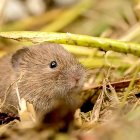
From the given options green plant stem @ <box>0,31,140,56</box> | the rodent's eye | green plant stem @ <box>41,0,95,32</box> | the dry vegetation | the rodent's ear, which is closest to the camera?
the dry vegetation

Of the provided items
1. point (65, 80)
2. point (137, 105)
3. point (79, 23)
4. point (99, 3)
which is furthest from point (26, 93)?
point (99, 3)

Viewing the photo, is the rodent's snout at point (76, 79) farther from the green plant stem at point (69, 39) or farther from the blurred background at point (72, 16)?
the blurred background at point (72, 16)

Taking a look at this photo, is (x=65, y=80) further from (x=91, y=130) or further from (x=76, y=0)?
(x=76, y=0)

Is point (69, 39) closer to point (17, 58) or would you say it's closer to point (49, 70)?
point (49, 70)

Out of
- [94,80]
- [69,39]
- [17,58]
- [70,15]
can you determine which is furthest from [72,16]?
[69,39]

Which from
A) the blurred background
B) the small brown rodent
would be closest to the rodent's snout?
the small brown rodent

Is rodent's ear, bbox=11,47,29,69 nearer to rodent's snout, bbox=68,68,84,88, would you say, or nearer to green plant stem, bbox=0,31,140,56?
green plant stem, bbox=0,31,140,56

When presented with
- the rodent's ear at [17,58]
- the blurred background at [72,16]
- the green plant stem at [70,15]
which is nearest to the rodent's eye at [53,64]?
the rodent's ear at [17,58]
